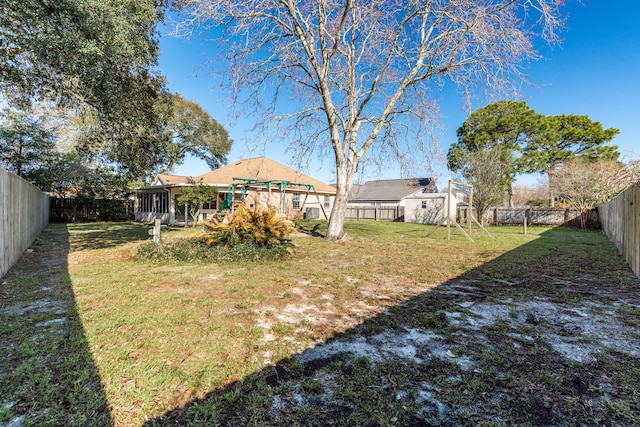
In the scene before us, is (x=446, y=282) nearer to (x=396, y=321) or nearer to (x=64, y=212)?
(x=396, y=321)

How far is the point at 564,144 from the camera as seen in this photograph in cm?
2384

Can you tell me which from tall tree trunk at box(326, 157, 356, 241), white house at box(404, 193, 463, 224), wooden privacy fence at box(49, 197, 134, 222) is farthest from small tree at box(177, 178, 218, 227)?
white house at box(404, 193, 463, 224)

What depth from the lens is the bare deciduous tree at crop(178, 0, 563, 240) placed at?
327 inches

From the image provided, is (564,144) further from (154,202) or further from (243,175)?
(154,202)

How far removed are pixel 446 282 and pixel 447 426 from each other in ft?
11.9

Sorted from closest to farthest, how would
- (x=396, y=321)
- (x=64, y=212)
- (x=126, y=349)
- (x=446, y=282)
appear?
(x=126, y=349) → (x=396, y=321) → (x=446, y=282) → (x=64, y=212)

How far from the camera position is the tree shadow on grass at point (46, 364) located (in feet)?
5.62

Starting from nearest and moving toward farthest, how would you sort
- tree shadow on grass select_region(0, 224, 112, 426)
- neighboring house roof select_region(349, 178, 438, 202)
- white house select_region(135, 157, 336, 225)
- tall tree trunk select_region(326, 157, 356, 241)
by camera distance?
tree shadow on grass select_region(0, 224, 112, 426) → tall tree trunk select_region(326, 157, 356, 241) → white house select_region(135, 157, 336, 225) → neighboring house roof select_region(349, 178, 438, 202)

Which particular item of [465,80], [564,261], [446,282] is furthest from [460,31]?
[446,282]

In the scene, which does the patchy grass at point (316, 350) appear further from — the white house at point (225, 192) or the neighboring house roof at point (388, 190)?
the neighboring house roof at point (388, 190)

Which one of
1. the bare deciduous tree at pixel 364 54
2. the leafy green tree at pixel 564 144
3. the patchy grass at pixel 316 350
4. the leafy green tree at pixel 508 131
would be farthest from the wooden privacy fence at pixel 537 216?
the patchy grass at pixel 316 350

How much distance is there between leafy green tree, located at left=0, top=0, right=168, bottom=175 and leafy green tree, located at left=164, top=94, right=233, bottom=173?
16998mm

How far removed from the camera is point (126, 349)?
2.49 m

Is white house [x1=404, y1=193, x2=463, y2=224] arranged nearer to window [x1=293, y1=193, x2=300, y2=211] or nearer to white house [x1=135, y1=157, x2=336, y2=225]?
white house [x1=135, y1=157, x2=336, y2=225]
